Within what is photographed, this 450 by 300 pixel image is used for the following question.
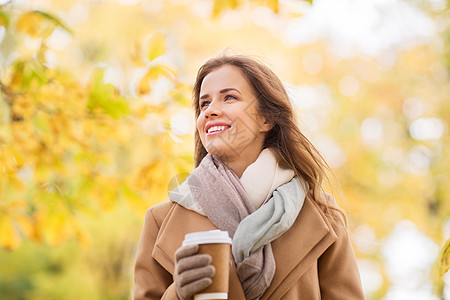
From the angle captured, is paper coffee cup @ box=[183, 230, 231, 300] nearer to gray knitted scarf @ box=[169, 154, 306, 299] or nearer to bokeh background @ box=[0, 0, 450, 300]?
gray knitted scarf @ box=[169, 154, 306, 299]

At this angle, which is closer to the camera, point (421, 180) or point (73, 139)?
point (73, 139)

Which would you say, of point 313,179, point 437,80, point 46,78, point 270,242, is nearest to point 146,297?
point 270,242

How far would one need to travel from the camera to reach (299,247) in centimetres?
190

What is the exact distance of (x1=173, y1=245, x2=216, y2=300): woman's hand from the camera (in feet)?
4.68

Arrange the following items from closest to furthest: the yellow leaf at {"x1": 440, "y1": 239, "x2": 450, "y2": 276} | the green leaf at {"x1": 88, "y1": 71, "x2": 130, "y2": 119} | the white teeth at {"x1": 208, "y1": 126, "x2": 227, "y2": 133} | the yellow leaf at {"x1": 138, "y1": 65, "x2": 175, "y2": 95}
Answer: the yellow leaf at {"x1": 440, "y1": 239, "x2": 450, "y2": 276} < the white teeth at {"x1": 208, "y1": 126, "x2": 227, "y2": 133} < the green leaf at {"x1": 88, "y1": 71, "x2": 130, "y2": 119} < the yellow leaf at {"x1": 138, "y1": 65, "x2": 175, "y2": 95}

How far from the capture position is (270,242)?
1.90 meters

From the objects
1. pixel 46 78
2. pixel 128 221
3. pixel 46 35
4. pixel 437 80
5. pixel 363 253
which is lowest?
pixel 363 253

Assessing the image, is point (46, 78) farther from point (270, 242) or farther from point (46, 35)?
point (270, 242)

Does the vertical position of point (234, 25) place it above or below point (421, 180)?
above

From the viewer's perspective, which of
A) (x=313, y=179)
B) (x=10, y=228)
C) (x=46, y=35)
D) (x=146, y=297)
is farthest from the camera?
(x=10, y=228)

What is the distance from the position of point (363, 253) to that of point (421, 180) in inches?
70.2

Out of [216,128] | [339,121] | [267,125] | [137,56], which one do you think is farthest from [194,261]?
[339,121]

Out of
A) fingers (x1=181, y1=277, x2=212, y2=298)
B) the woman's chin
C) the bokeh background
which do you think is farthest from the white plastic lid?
the bokeh background

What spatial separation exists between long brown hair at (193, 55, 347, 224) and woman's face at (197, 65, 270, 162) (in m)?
0.04
